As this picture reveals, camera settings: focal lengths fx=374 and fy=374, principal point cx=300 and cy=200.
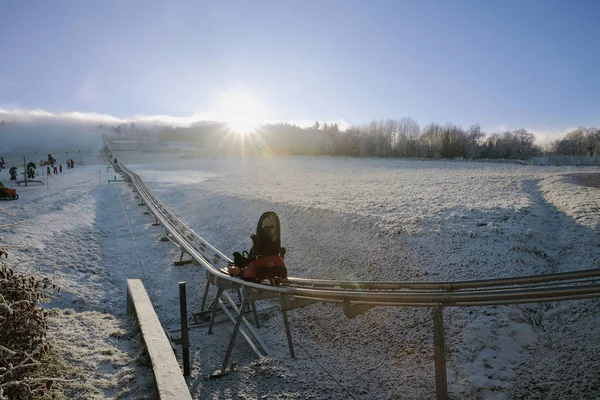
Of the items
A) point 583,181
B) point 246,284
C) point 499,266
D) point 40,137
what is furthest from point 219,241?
point 40,137

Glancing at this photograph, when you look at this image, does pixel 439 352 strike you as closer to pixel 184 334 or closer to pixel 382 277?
pixel 184 334

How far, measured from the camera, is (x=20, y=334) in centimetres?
462

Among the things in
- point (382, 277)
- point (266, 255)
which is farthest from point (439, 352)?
point (382, 277)

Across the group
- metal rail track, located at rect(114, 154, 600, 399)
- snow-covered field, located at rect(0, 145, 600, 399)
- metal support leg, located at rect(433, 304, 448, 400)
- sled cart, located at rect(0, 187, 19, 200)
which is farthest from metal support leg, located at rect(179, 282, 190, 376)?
sled cart, located at rect(0, 187, 19, 200)

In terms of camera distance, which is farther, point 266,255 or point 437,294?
point 266,255

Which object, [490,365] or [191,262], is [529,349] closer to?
[490,365]

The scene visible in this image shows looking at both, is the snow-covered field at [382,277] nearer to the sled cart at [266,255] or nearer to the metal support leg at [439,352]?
the sled cart at [266,255]

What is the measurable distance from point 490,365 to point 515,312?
1.67m

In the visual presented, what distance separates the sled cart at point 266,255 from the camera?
7.95 meters

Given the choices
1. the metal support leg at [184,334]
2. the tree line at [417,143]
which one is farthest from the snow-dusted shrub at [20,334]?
the tree line at [417,143]

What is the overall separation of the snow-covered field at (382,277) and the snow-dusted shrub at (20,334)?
3.78 feet

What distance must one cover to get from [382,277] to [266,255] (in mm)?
4134

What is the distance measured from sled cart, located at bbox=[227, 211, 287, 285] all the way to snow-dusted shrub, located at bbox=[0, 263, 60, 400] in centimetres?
384

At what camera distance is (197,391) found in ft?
24.1
